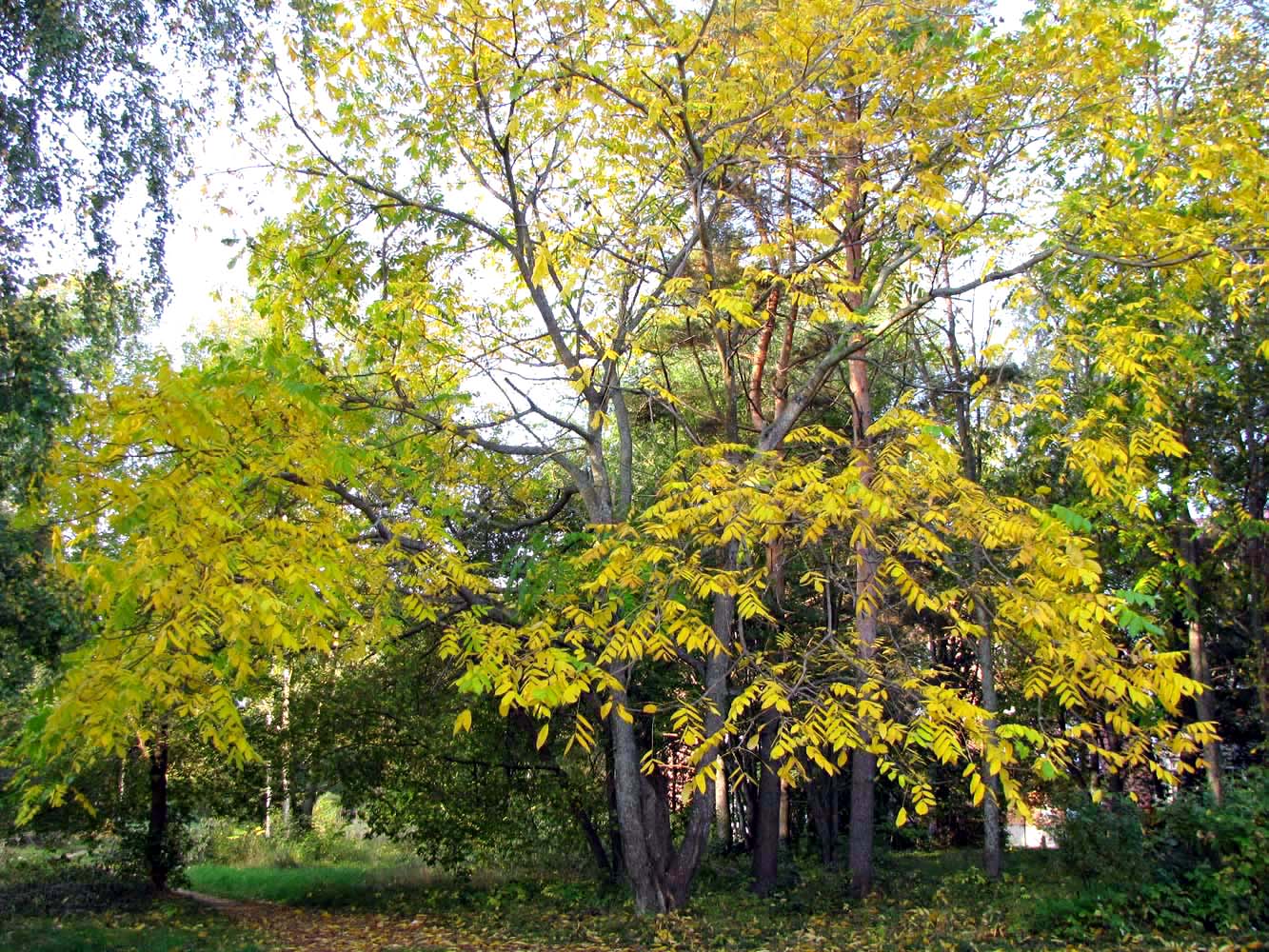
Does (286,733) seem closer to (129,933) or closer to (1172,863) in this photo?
(129,933)

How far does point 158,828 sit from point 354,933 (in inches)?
142

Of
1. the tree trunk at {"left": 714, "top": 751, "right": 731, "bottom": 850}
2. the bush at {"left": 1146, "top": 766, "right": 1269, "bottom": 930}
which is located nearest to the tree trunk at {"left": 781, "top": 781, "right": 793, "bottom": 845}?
the tree trunk at {"left": 714, "top": 751, "right": 731, "bottom": 850}

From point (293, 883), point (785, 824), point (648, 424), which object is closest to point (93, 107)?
point (648, 424)

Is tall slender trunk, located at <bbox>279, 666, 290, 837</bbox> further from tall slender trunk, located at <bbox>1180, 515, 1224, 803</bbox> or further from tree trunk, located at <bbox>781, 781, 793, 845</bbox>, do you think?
tall slender trunk, located at <bbox>1180, 515, 1224, 803</bbox>

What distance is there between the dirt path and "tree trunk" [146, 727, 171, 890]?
44cm

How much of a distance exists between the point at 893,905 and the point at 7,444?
953 cm

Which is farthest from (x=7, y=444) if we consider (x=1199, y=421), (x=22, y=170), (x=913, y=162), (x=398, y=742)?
(x=1199, y=421)

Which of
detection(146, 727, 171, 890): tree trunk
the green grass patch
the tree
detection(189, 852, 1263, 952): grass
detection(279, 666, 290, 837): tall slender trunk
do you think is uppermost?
the tree

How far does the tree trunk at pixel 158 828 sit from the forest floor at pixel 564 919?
41cm

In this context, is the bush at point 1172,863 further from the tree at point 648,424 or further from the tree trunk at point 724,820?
the tree trunk at point 724,820

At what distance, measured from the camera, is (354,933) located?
29.0 feet

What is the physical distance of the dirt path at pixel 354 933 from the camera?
7.74 metres

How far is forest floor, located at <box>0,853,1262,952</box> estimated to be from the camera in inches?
306

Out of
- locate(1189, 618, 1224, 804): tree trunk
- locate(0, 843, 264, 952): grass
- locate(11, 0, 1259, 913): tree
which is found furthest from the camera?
locate(1189, 618, 1224, 804): tree trunk
